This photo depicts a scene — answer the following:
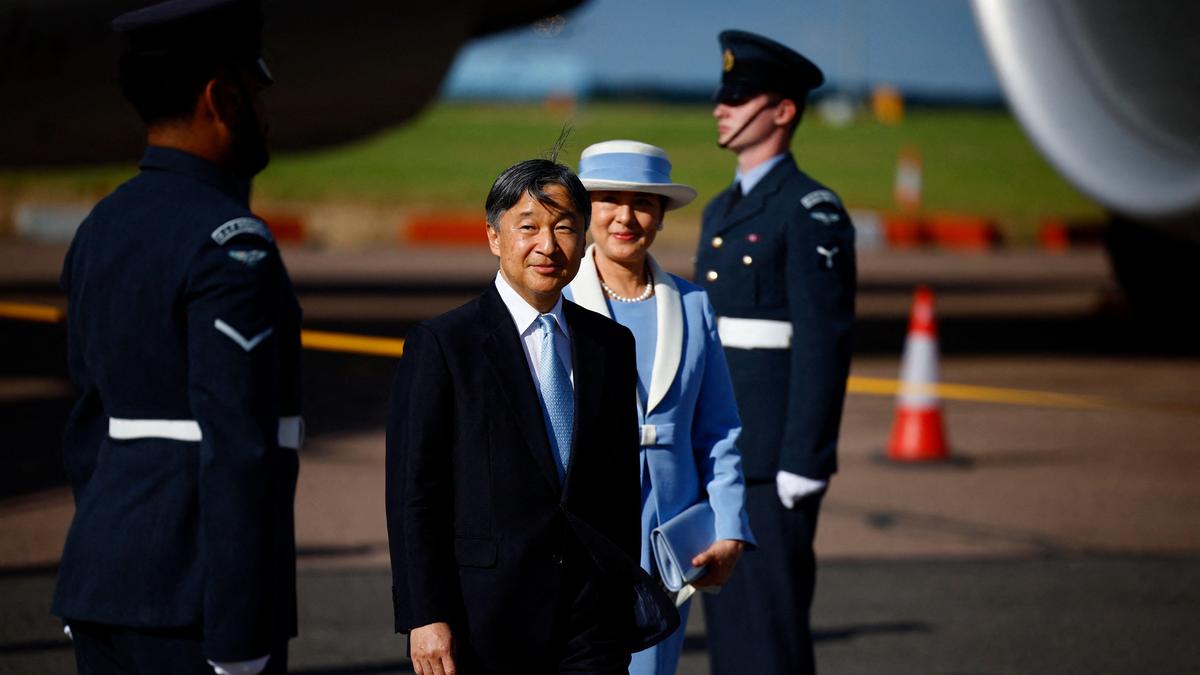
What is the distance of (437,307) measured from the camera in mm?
16453

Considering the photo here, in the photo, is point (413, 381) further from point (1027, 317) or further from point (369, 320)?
point (1027, 317)

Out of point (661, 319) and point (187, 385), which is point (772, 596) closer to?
point (661, 319)

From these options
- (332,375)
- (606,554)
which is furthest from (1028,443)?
(606,554)

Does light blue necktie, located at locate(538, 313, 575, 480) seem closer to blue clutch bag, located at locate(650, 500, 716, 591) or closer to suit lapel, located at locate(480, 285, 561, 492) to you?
suit lapel, located at locate(480, 285, 561, 492)

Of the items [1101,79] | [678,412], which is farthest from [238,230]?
[1101,79]

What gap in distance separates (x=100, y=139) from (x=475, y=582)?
9065 millimetres

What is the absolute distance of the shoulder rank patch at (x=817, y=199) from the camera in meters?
4.24

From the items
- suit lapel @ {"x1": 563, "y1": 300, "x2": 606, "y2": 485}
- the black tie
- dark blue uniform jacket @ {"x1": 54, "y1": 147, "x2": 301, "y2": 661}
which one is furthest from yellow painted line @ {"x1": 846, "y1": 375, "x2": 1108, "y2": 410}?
dark blue uniform jacket @ {"x1": 54, "y1": 147, "x2": 301, "y2": 661}

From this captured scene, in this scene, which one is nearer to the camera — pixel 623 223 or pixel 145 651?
pixel 145 651

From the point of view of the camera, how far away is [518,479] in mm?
2795

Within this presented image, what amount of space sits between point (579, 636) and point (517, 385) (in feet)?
1.49

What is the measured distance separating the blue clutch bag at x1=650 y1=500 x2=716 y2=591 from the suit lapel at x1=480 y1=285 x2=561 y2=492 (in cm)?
49

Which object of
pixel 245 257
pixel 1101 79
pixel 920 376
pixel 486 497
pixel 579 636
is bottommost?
pixel 920 376

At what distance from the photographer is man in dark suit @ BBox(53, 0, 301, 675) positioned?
2592mm
